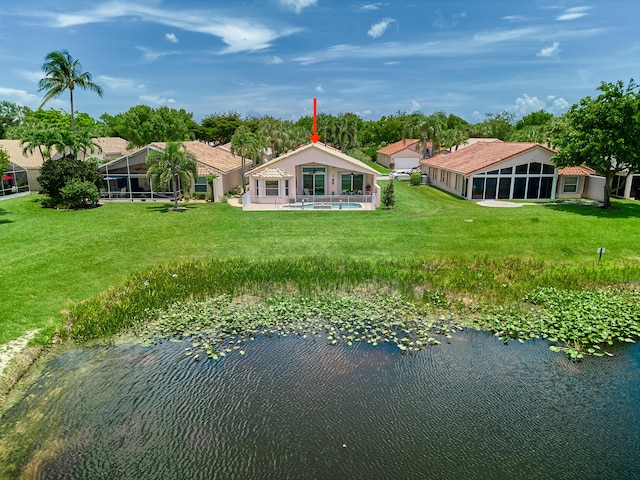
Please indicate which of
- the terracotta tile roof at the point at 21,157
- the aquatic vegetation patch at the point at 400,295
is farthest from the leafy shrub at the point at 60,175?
the aquatic vegetation patch at the point at 400,295

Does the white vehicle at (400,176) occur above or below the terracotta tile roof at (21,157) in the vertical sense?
below

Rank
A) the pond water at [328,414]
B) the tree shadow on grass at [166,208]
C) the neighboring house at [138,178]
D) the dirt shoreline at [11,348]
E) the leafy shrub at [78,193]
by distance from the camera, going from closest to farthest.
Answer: the pond water at [328,414] → the dirt shoreline at [11,348] → the leafy shrub at [78,193] → the tree shadow on grass at [166,208] → the neighboring house at [138,178]

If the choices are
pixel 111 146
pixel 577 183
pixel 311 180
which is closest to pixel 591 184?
pixel 577 183

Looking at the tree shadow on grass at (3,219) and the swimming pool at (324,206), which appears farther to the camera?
the swimming pool at (324,206)

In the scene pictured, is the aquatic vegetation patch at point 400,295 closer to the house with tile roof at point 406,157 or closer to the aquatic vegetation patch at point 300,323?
the aquatic vegetation patch at point 300,323

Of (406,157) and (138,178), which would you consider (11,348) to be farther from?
(406,157)
